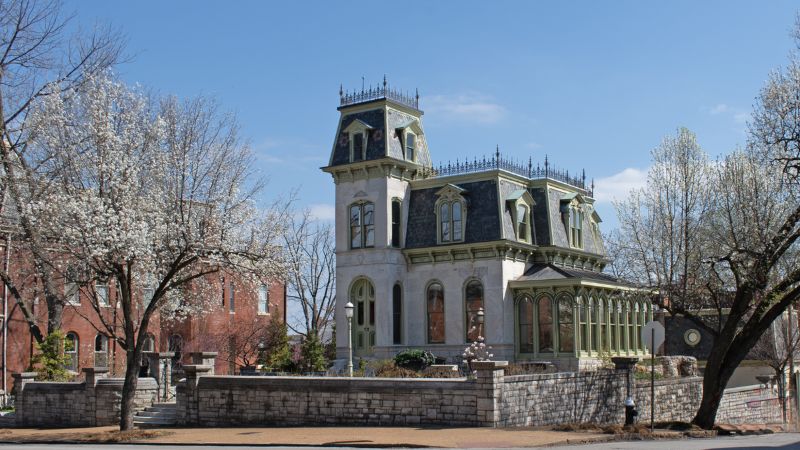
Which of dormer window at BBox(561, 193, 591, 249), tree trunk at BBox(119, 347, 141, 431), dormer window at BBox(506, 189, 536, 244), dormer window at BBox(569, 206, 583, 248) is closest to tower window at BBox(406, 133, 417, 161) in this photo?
dormer window at BBox(506, 189, 536, 244)

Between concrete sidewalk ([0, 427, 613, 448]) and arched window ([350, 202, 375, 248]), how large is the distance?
50.1 feet

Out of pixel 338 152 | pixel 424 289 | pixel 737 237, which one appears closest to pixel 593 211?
pixel 424 289

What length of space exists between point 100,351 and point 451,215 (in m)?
19.1

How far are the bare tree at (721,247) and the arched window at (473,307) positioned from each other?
27.9ft

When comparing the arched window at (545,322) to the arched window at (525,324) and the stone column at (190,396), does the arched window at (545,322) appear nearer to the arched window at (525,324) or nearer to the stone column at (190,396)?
the arched window at (525,324)

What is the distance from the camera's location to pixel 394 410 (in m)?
25.4

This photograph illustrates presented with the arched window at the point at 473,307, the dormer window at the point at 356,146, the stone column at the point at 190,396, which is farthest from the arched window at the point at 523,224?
the stone column at the point at 190,396

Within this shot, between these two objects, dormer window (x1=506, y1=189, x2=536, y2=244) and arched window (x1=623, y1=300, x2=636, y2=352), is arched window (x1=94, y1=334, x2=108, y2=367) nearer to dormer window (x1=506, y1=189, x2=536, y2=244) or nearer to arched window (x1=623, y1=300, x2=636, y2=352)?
dormer window (x1=506, y1=189, x2=536, y2=244)

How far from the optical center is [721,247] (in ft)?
89.7

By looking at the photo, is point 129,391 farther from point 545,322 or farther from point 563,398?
point 545,322

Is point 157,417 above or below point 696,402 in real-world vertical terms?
above

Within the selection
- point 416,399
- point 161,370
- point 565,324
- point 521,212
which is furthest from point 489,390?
point 521,212

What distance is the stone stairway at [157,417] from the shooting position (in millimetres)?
29145

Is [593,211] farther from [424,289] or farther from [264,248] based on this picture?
[264,248]
